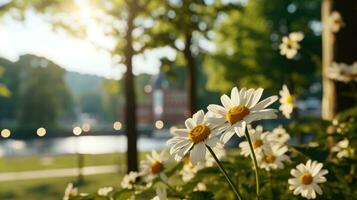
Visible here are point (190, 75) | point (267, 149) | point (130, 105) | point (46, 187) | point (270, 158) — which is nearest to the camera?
point (267, 149)

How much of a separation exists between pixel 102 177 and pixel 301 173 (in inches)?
603

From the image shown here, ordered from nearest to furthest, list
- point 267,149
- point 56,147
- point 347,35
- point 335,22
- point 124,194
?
point 124,194
point 267,149
point 335,22
point 347,35
point 56,147

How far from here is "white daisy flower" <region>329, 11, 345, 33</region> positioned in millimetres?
5070

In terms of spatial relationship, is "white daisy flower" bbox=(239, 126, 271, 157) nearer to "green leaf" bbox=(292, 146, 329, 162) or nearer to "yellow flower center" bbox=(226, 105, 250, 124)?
"green leaf" bbox=(292, 146, 329, 162)

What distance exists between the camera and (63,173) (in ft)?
62.6

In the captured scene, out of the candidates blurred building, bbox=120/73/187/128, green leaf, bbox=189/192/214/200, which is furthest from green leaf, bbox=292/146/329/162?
blurred building, bbox=120/73/187/128

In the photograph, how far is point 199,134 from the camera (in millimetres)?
1689

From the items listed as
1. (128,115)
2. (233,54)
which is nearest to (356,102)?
(128,115)

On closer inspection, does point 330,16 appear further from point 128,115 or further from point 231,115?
point 128,115

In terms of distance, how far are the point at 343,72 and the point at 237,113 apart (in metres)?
3.07

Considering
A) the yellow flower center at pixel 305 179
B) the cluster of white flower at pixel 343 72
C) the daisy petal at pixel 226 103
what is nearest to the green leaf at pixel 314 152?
the yellow flower center at pixel 305 179

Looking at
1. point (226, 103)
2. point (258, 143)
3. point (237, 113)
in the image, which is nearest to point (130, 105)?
point (258, 143)

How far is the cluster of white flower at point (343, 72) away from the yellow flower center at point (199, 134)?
2.81 metres

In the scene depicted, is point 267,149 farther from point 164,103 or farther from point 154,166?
point 164,103
